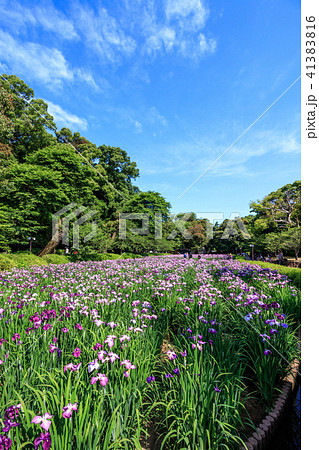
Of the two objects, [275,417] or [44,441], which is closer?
[44,441]

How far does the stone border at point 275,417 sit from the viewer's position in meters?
1.84


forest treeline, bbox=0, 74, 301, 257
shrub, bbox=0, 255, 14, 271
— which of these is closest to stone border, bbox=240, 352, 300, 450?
forest treeline, bbox=0, 74, 301, 257

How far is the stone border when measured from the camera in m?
1.84

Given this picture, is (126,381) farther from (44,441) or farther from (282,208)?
(282,208)

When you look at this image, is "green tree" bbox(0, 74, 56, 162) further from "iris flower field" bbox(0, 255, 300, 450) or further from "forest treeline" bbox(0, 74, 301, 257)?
"iris flower field" bbox(0, 255, 300, 450)

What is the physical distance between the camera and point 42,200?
17297 mm

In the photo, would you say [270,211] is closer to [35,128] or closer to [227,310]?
[227,310]

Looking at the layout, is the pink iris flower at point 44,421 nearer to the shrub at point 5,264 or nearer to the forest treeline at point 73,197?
the forest treeline at point 73,197

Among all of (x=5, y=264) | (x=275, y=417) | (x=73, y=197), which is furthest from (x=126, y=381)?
(x=73, y=197)

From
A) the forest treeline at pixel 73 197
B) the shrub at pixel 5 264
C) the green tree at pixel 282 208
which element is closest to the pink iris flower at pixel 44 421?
the forest treeline at pixel 73 197

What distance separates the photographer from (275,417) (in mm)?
2135

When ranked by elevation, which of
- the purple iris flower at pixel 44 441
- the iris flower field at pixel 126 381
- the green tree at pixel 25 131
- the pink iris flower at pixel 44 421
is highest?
the green tree at pixel 25 131

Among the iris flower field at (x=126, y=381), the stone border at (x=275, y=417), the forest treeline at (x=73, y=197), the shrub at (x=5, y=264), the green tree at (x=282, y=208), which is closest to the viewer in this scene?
the iris flower field at (x=126, y=381)
